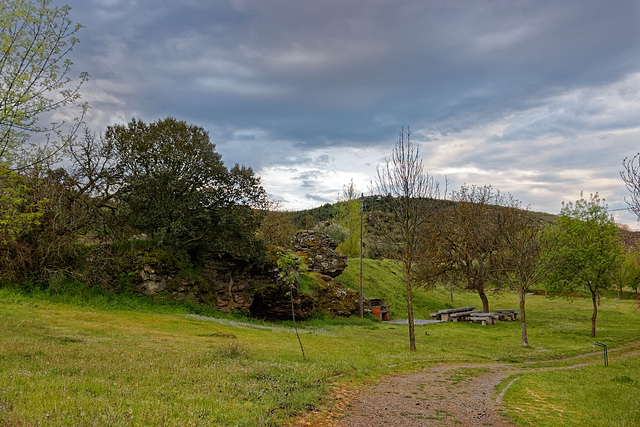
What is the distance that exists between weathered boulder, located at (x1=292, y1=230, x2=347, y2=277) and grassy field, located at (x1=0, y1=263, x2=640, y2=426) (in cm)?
1403

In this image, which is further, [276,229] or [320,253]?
[276,229]

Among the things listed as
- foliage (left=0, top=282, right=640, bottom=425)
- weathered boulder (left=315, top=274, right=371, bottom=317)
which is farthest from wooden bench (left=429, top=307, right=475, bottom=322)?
foliage (left=0, top=282, right=640, bottom=425)

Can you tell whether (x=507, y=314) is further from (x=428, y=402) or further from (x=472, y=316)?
(x=428, y=402)

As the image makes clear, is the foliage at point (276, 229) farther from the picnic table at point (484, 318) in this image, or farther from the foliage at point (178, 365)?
the foliage at point (178, 365)

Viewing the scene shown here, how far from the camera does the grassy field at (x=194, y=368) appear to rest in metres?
7.25

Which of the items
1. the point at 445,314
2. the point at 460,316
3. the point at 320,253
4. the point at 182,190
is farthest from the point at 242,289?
the point at 460,316

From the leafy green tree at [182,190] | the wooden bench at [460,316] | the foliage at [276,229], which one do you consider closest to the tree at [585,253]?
the wooden bench at [460,316]

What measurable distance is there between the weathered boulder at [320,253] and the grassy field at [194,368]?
14031 mm

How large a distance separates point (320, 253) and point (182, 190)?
17.3 metres

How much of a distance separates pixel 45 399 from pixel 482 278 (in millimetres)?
37638

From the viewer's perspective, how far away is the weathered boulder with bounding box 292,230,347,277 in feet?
133

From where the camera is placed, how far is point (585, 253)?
31219mm

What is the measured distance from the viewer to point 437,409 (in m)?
9.81

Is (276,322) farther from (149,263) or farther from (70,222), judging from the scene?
(70,222)
